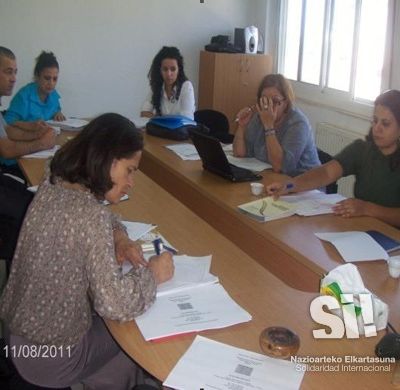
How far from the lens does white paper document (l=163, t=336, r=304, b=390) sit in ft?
3.48

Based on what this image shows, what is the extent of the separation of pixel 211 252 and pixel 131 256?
0.30 m

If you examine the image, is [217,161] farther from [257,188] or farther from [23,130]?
[23,130]

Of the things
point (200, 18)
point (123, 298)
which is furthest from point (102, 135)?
point (200, 18)

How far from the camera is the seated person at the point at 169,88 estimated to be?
3.90 meters

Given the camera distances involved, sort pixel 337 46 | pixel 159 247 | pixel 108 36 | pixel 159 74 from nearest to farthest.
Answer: pixel 159 247, pixel 159 74, pixel 337 46, pixel 108 36

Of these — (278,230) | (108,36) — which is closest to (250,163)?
(278,230)

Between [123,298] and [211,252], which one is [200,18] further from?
[123,298]

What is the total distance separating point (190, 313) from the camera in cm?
132

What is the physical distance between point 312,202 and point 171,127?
4.69ft

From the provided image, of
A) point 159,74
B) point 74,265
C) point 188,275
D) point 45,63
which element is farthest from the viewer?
point 159,74

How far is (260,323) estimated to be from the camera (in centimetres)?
131
